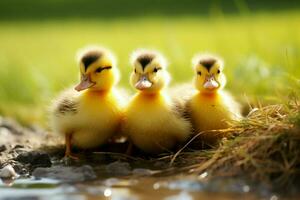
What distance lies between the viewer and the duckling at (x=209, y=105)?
4262 mm

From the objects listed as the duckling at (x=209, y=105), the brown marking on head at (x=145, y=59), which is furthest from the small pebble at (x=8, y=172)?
the duckling at (x=209, y=105)

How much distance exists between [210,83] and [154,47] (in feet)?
15.0

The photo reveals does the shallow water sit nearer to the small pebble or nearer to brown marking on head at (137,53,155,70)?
the small pebble

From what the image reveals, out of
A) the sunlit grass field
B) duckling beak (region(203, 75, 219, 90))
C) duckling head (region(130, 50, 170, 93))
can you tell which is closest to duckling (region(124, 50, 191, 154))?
duckling head (region(130, 50, 170, 93))

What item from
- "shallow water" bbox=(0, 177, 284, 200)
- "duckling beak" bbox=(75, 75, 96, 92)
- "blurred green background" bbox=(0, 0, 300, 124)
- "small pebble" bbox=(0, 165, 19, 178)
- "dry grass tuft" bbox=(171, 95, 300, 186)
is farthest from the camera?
"blurred green background" bbox=(0, 0, 300, 124)

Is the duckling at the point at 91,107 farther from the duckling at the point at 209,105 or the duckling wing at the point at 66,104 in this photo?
the duckling at the point at 209,105

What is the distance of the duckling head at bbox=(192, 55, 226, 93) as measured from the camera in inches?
168

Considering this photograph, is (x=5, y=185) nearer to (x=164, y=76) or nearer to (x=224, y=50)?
(x=164, y=76)

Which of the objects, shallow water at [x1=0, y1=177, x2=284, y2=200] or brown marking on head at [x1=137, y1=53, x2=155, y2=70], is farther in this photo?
brown marking on head at [x1=137, y1=53, x2=155, y2=70]

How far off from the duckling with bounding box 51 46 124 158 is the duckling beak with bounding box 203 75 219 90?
0.50m

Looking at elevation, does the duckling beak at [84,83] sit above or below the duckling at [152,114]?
above

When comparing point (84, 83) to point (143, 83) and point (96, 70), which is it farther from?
point (143, 83)

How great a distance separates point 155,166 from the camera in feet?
13.2

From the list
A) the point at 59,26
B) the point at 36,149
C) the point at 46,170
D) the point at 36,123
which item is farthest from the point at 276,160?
the point at 59,26
